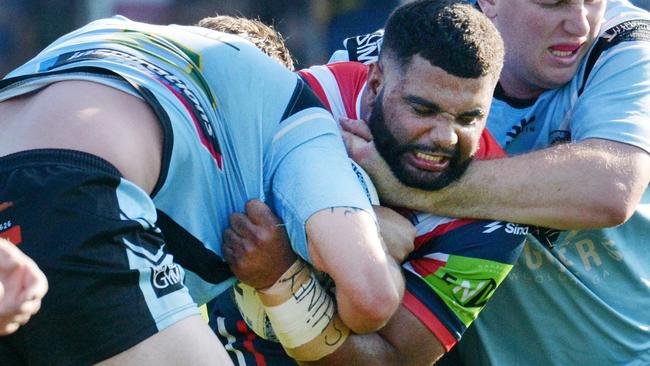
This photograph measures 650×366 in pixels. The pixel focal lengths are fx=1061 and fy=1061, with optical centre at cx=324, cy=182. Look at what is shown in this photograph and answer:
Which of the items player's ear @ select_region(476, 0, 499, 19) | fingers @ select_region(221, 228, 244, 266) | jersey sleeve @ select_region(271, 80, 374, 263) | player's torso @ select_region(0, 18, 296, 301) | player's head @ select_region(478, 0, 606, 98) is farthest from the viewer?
player's ear @ select_region(476, 0, 499, 19)

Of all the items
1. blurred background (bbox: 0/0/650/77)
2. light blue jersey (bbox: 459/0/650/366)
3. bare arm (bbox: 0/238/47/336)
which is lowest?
blurred background (bbox: 0/0/650/77)

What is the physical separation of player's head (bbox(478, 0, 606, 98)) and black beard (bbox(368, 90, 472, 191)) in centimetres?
70

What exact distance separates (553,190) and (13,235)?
1.85 m

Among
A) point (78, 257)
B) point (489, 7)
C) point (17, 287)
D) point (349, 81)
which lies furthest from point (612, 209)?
point (17, 287)

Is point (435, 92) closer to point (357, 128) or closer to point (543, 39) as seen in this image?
point (357, 128)

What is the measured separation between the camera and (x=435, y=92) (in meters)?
3.35

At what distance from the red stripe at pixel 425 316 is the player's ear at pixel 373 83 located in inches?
26.7

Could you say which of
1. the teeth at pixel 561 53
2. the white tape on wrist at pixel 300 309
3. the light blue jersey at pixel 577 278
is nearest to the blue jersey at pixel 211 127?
the white tape on wrist at pixel 300 309

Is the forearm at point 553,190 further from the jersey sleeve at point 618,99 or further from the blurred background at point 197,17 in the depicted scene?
the blurred background at point 197,17

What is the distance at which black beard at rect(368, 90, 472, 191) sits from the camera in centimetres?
342

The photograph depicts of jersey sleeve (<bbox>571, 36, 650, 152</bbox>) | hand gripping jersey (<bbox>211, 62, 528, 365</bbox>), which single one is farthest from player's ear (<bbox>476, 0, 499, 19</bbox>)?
hand gripping jersey (<bbox>211, 62, 528, 365</bbox>)

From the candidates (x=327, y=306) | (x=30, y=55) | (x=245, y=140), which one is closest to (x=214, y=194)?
(x=245, y=140)

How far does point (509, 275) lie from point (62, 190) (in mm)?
1886

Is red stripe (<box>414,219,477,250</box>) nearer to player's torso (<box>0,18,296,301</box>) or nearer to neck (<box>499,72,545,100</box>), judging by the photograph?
player's torso (<box>0,18,296,301</box>)
